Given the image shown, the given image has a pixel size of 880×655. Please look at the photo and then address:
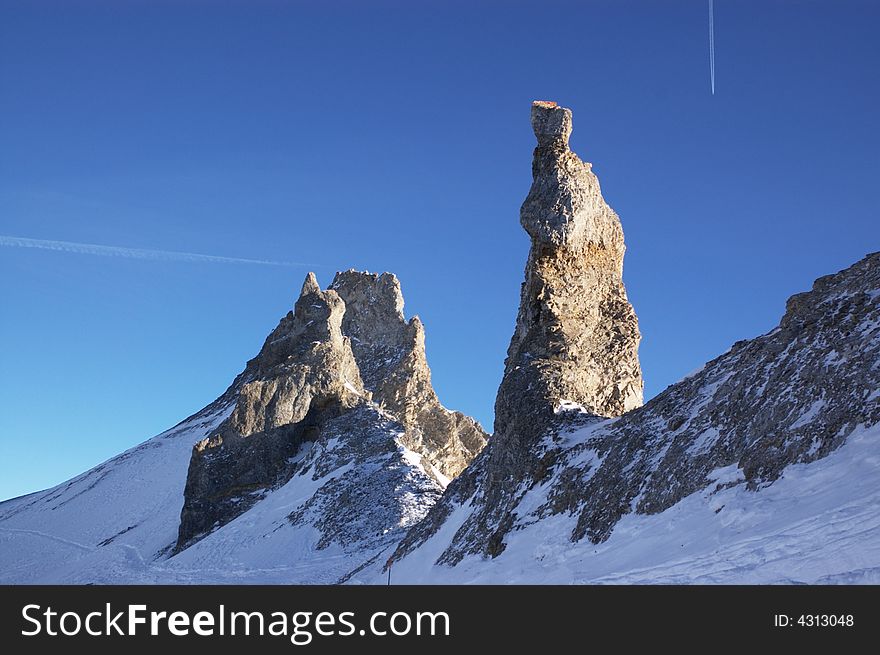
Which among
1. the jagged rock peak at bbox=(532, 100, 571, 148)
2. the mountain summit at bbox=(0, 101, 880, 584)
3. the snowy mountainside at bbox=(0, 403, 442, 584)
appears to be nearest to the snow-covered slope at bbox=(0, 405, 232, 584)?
the snowy mountainside at bbox=(0, 403, 442, 584)

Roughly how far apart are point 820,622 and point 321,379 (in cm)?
5575

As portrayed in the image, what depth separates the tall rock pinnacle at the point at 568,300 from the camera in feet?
107

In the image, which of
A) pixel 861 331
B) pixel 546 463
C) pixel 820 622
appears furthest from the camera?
pixel 546 463

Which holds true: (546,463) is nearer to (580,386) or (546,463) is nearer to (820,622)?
(580,386)

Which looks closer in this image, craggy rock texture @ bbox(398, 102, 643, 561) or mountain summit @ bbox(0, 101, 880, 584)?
mountain summit @ bbox(0, 101, 880, 584)

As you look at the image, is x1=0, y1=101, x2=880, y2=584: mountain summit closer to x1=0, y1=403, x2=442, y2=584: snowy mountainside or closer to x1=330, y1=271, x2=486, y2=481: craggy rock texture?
x1=0, y1=403, x2=442, y2=584: snowy mountainside

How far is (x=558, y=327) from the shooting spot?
3319 centimetres

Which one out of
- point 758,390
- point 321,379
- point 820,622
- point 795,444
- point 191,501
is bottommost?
point 820,622

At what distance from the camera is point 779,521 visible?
52.6 feet

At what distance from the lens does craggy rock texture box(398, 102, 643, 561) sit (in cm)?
3158

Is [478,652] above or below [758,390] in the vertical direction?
below

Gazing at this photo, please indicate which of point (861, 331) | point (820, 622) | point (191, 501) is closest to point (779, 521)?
point (820, 622)

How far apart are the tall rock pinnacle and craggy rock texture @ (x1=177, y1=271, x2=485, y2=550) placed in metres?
17.3

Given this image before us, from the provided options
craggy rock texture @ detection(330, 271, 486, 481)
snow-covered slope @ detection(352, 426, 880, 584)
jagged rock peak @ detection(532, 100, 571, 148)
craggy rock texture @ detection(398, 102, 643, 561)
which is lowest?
snow-covered slope @ detection(352, 426, 880, 584)
